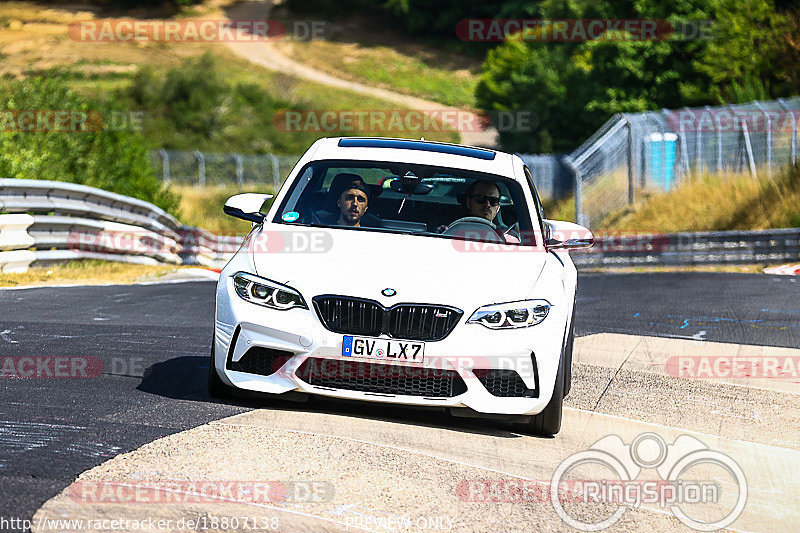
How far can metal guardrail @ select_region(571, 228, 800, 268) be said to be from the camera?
18.2m

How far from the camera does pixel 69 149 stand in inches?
894

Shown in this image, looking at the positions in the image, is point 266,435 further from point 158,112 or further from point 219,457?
point 158,112

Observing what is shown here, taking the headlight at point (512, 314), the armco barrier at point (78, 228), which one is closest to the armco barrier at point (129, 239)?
Answer: the armco barrier at point (78, 228)

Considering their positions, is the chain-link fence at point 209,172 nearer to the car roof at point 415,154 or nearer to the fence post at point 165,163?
the fence post at point 165,163

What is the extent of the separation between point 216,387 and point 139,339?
2.84m

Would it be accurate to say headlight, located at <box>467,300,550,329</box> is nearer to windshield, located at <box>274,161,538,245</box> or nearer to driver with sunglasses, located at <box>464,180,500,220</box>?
windshield, located at <box>274,161,538,245</box>

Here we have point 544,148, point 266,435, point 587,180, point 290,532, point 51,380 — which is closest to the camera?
point 290,532

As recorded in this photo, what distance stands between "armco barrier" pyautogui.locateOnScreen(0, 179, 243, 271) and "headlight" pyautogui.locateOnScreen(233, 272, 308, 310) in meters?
8.26

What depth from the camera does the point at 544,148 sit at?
53281 millimetres

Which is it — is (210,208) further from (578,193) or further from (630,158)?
(578,193)

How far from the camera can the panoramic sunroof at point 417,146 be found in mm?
7941

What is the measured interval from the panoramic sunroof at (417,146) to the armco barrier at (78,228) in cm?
716

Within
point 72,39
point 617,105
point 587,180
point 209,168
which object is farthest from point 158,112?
point 587,180

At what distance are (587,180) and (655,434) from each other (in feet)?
61.7
